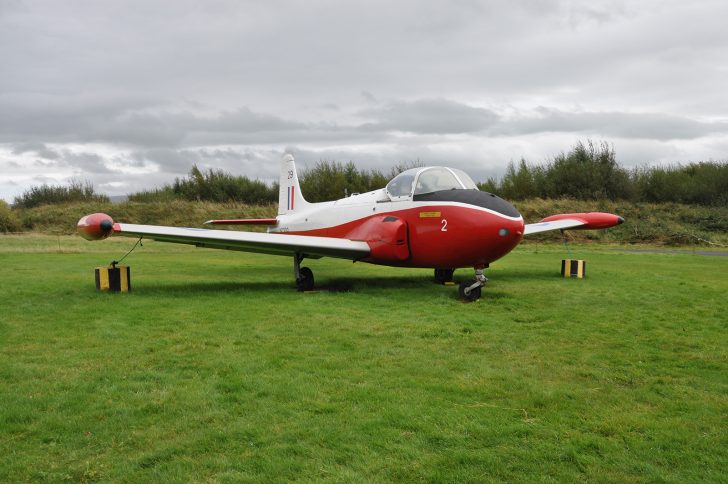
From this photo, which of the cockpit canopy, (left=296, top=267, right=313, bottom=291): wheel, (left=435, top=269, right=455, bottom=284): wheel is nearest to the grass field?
(left=296, top=267, right=313, bottom=291): wheel

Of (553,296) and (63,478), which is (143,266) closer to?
(553,296)

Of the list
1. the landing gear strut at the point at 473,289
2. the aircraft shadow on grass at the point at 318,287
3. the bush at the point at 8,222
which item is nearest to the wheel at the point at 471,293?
the landing gear strut at the point at 473,289

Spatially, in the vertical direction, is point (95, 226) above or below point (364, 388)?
above

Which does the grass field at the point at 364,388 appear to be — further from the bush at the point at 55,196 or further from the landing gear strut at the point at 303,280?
the bush at the point at 55,196

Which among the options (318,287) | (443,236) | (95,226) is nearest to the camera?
(95,226)

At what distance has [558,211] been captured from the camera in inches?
1415

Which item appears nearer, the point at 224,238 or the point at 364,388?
the point at 364,388

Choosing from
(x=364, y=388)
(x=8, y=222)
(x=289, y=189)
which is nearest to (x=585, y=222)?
(x=289, y=189)

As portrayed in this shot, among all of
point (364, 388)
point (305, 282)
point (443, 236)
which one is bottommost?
point (364, 388)

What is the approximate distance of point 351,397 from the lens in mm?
4586

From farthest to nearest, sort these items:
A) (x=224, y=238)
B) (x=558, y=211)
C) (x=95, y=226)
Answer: (x=558, y=211), (x=224, y=238), (x=95, y=226)

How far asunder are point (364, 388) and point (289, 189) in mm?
12869

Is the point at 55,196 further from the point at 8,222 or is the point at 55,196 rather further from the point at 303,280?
the point at 303,280

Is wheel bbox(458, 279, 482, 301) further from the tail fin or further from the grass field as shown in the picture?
the tail fin
